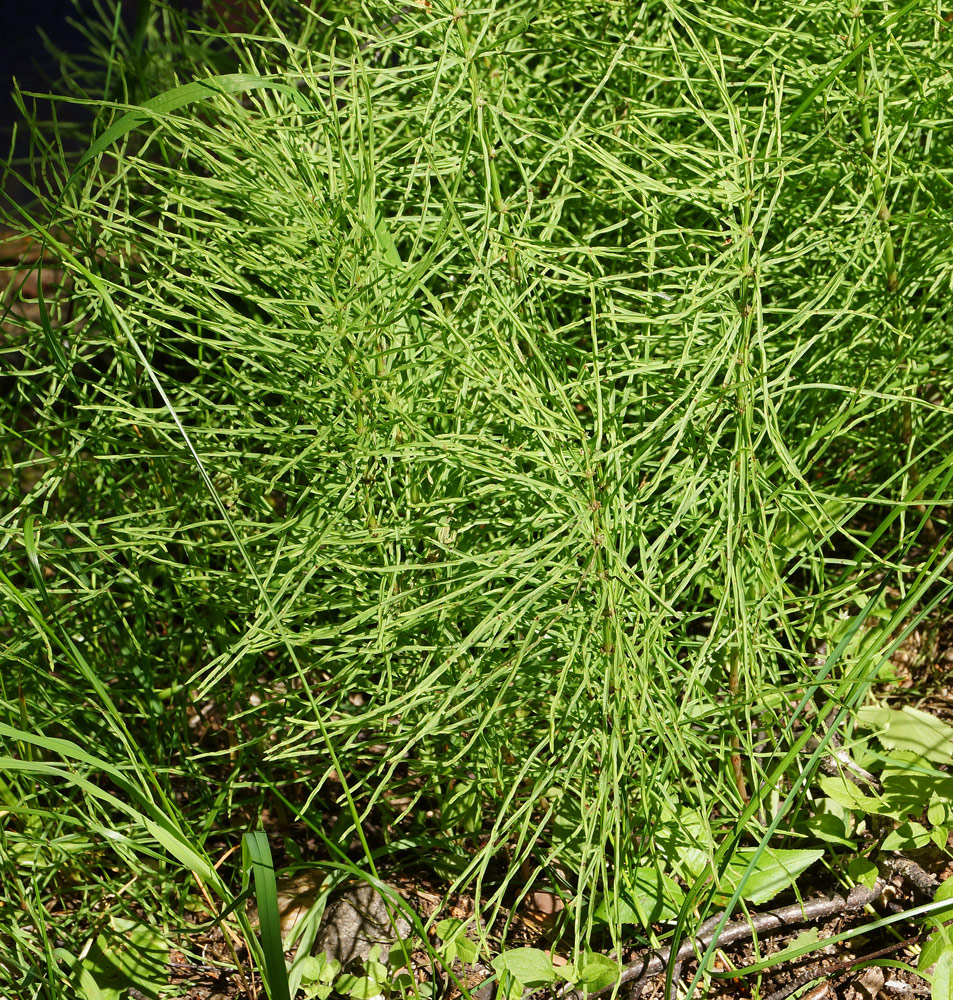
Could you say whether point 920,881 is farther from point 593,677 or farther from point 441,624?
point 441,624

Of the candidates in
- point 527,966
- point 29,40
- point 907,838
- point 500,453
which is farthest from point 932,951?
point 29,40

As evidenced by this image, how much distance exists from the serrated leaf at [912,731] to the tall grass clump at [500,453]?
11cm

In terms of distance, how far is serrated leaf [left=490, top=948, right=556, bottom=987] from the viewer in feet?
4.25

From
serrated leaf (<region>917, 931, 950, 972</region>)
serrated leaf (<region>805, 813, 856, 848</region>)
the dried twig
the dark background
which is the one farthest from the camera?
the dark background

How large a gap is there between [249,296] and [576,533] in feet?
1.70

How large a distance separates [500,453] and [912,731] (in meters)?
0.83

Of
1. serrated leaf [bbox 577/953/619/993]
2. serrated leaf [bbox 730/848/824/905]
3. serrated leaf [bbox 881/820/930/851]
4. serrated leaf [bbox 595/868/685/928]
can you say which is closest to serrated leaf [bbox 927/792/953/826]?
serrated leaf [bbox 881/820/930/851]

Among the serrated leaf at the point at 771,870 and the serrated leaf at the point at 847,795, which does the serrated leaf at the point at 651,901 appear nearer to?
the serrated leaf at the point at 771,870

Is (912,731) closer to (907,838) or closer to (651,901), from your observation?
(907,838)

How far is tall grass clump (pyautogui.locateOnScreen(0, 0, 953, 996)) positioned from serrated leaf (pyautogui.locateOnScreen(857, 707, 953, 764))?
11 centimetres

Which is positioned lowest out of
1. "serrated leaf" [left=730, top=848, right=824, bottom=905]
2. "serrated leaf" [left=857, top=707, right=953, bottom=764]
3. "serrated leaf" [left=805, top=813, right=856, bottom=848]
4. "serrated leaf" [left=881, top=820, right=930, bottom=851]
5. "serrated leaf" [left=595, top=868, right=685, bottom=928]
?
"serrated leaf" [left=595, top=868, right=685, bottom=928]

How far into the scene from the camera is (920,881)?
1.40 m

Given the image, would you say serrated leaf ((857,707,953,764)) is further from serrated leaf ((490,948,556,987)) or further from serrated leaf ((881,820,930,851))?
serrated leaf ((490,948,556,987))

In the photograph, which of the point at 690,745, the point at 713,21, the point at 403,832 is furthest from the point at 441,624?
the point at 713,21
